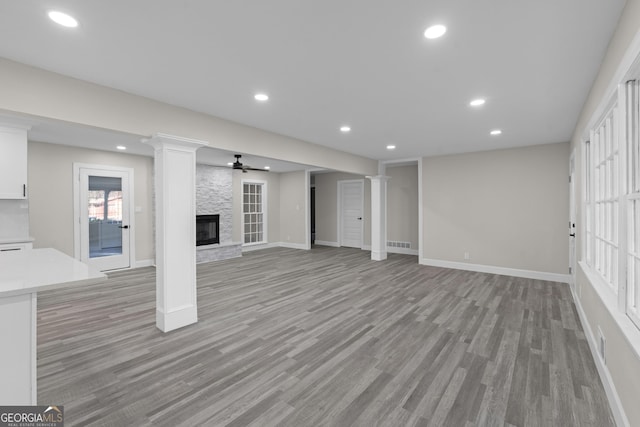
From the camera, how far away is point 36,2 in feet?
5.12

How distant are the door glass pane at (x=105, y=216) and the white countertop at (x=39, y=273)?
13.0 feet

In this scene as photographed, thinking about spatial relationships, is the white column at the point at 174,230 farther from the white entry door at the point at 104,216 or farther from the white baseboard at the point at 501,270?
the white baseboard at the point at 501,270

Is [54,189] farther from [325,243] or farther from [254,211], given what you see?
[325,243]

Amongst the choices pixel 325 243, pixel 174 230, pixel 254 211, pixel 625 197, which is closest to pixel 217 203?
pixel 254 211

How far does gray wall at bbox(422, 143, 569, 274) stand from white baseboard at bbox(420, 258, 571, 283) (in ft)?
0.23

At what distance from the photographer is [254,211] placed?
882 cm

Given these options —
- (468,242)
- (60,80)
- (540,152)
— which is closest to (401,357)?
(60,80)

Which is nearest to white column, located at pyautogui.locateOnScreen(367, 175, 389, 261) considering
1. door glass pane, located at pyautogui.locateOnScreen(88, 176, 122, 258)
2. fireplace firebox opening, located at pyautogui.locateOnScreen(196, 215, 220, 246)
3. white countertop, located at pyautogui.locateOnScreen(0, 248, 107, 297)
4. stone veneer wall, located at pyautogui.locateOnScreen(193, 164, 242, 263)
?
stone veneer wall, located at pyautogui.locateOnScreen(193, 164, 242, 263)

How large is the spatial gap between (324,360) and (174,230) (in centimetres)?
211

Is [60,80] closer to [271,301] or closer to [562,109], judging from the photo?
[271,301]

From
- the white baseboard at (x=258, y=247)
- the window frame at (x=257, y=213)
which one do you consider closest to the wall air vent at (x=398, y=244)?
the white baseboard at (x=258, y=247)

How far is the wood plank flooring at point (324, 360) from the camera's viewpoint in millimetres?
1852

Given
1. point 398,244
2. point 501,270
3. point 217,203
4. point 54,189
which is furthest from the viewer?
point 398,244

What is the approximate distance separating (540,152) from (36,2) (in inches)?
263
